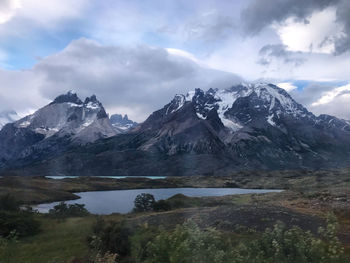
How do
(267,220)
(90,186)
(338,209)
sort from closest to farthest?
(267,220) → (338,209) → (90,186)

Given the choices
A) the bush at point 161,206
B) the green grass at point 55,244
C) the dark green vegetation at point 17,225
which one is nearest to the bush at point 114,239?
the green grass at point 55,244

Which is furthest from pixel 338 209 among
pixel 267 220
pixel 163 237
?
pixel 163 237

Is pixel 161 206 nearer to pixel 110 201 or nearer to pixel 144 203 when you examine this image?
pixel 144 203

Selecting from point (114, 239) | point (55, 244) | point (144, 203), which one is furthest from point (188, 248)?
point (144, 203)

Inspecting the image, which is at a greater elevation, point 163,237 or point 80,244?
point 163,237

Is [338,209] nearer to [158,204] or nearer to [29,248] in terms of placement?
[158,204]

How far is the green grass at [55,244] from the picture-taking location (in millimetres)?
31828

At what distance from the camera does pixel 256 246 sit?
15.9m

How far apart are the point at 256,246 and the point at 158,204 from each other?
5478cm

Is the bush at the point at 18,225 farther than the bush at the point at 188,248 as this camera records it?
Yes

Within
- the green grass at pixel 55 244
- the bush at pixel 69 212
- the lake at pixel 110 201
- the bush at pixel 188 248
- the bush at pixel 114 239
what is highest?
the bush at pixel 188 248

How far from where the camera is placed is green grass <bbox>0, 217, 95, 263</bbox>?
31.8 meters

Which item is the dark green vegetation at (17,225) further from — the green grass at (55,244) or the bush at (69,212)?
the bush at (69,212)

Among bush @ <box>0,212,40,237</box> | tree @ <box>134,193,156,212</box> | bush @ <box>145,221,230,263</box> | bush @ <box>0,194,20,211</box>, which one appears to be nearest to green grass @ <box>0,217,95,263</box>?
bush @ <box>0,212,40,237</box>
